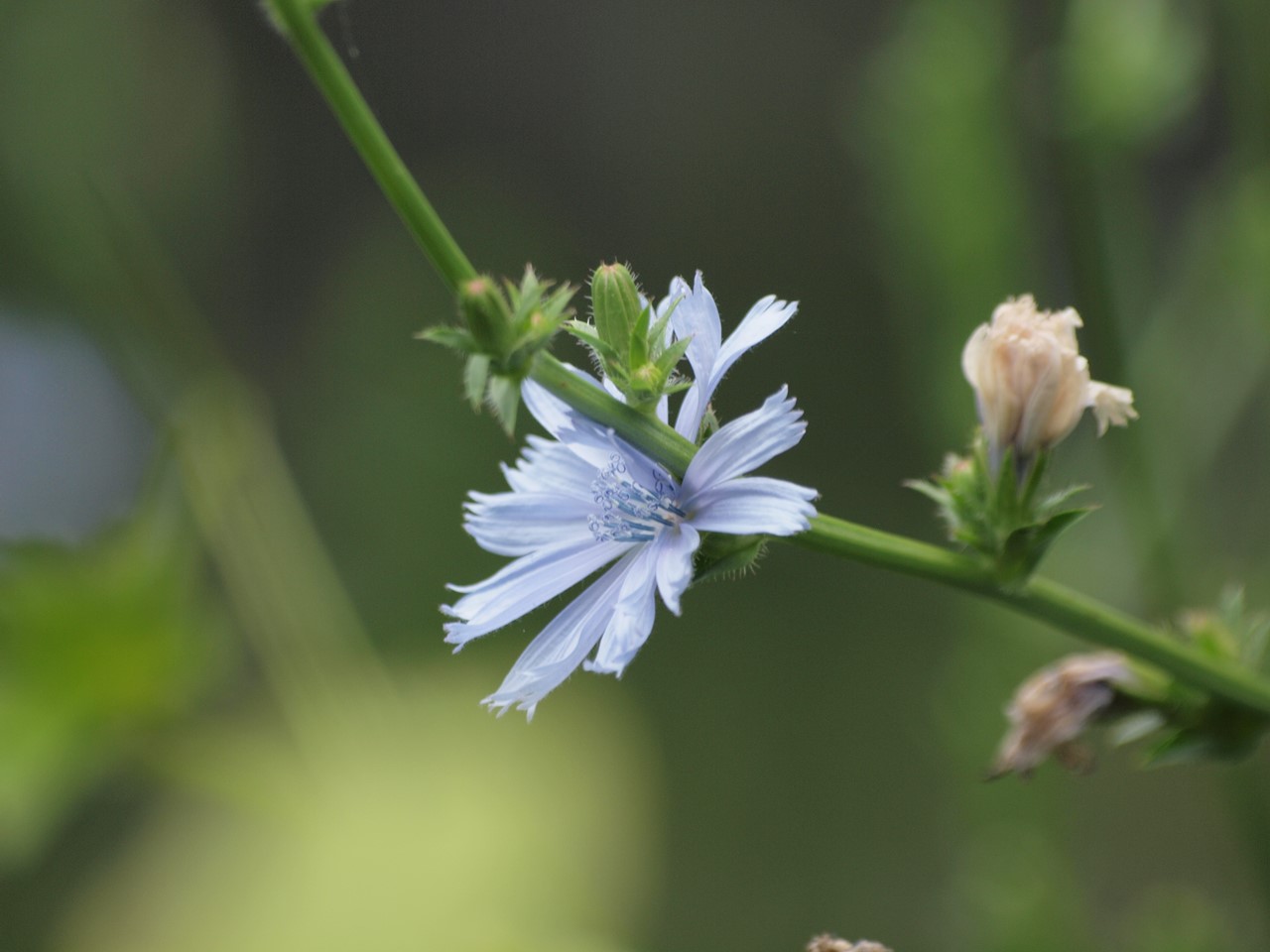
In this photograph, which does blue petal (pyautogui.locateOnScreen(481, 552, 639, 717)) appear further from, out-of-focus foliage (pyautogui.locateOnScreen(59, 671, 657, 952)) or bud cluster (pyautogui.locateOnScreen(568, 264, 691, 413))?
out-of-focus foliage (pyautogui.locateOnScreen(59, 671, 657, 952))

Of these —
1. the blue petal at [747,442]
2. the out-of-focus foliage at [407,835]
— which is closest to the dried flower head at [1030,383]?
the blue petal at [747,442]

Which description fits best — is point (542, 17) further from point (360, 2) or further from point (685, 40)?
point (360, 2)

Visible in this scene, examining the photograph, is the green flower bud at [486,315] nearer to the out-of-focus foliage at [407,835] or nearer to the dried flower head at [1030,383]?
the dried flower head at [1030,383]

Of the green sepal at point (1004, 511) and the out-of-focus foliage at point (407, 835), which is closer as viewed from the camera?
the green sepal at point (1004, 511)

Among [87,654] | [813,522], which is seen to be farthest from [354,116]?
[87,654]

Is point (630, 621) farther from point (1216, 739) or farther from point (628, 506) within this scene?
point (1216, 739)

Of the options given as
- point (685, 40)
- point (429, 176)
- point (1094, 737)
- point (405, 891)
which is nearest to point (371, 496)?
point (429, 176)

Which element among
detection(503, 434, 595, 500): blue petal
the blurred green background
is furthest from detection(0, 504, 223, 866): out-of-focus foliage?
detection(503, 434, 595, 500): blue petal
